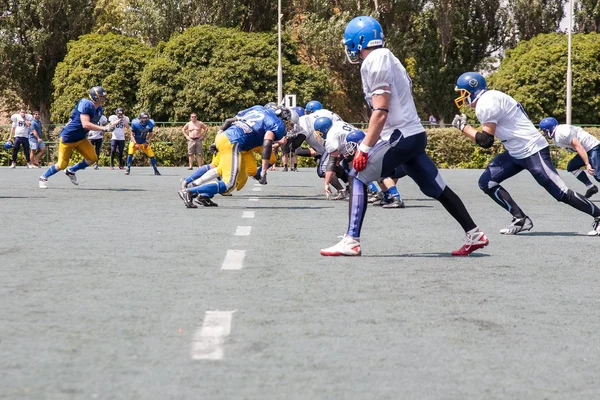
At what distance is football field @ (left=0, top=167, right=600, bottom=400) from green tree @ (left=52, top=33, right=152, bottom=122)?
40053 mm

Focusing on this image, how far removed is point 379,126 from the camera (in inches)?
329

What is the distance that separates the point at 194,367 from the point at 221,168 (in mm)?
9614

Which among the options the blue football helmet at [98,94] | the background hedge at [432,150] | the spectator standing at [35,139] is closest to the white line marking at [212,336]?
the blue football helmet at [98,94]

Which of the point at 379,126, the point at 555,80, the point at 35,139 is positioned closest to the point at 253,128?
the point at 379,126

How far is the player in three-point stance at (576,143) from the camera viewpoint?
15211 mm

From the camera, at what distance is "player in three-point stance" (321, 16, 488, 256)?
27.3 ft

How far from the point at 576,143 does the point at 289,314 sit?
10.3m

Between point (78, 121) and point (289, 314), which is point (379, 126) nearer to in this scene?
point (289, 314)

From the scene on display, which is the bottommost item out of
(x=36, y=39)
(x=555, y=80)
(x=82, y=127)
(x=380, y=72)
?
(x=82, y=127)

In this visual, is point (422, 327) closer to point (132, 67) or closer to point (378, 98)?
point (378, 98)

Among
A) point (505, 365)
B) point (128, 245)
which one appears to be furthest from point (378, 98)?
point (505, 365)

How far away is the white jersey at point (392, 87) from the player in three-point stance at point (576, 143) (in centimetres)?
694

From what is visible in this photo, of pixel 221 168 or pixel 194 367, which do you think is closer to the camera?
pixel 194 367

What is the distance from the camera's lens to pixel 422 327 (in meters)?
5.53
